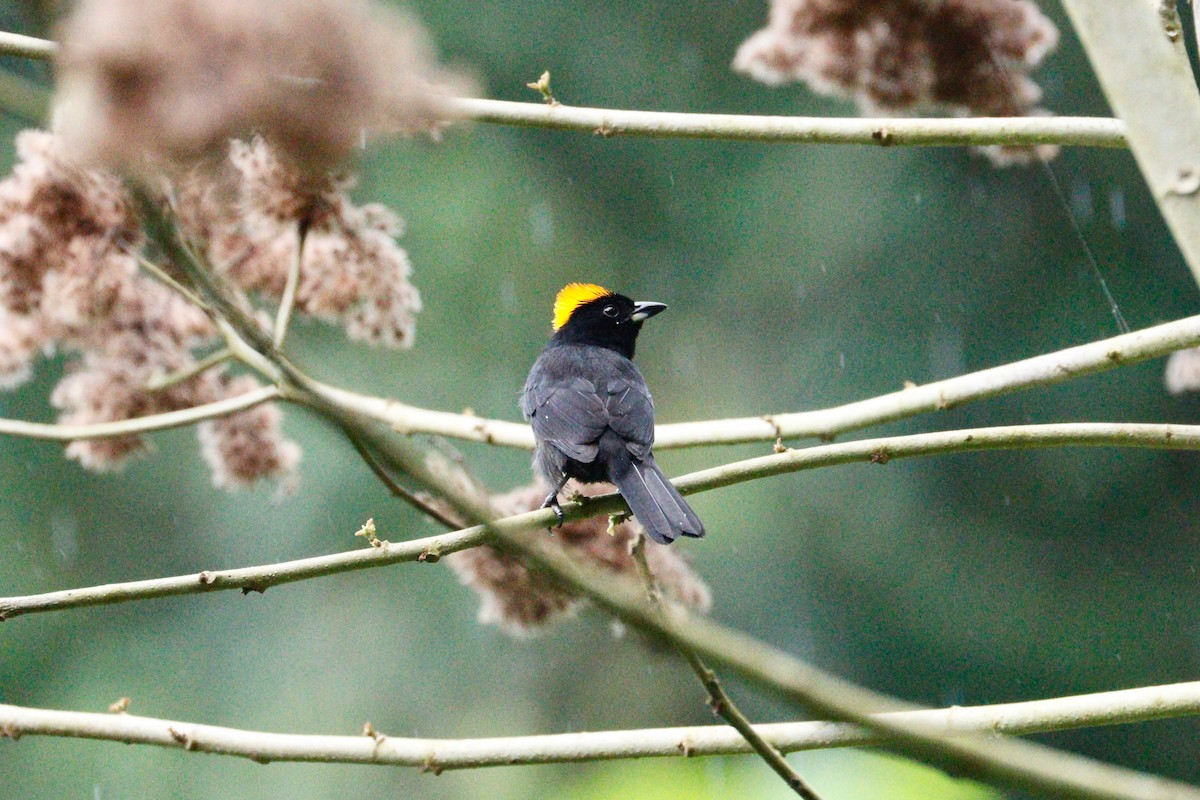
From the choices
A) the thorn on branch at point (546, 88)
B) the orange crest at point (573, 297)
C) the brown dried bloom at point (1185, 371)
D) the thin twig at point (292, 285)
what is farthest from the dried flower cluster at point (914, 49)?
the orange crest at point (573, 297)

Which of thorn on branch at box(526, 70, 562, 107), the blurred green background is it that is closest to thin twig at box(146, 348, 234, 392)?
thorn on branch at box(526, 70, 562, 107)

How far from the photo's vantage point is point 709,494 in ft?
32.6

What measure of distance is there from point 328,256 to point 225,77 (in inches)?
86.6

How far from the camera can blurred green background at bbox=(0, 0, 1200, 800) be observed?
9797mm

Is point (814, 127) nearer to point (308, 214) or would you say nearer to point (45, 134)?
point (308, 214)

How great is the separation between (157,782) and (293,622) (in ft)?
4.96

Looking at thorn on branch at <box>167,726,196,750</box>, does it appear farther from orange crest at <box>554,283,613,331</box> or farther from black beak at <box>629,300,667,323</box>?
orange crest at <box>554,283,613,331</box>

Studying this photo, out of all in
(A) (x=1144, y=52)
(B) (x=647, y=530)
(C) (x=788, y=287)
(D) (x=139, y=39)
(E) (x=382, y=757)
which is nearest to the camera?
(D) (x=139, y=39)

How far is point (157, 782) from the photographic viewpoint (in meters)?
9.76

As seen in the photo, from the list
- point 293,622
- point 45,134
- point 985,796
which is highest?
point 293,622

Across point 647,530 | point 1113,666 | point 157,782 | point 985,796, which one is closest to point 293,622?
point 157,782

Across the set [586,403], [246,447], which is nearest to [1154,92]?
[586,403]

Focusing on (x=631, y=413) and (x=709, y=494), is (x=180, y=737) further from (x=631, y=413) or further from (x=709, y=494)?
(x=709, y=494)

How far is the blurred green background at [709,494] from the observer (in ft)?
32.1
